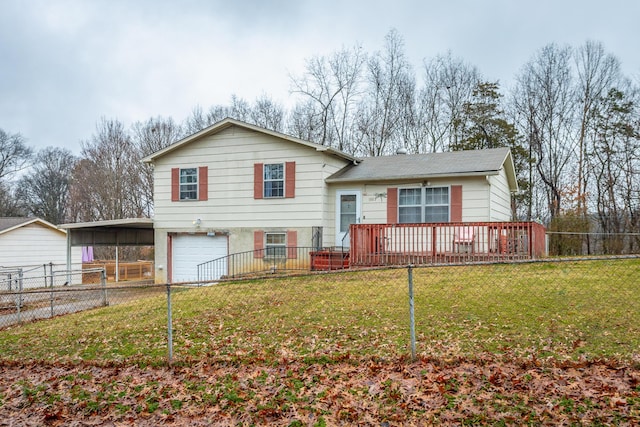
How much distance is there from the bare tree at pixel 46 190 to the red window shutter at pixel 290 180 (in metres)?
29.7

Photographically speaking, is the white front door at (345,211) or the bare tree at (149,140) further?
the bare tree at (149,140)

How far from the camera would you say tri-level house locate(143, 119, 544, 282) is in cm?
1269

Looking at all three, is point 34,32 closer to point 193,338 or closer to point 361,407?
point 193,338

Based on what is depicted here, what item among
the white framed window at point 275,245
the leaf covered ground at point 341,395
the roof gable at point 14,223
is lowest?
the leaf covered ground at point 341,395

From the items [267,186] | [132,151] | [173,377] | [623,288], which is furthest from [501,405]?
[132,151]

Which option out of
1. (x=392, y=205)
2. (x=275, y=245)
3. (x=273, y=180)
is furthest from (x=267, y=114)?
(x=392, y=205)

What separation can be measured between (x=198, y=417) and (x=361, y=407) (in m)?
1.61

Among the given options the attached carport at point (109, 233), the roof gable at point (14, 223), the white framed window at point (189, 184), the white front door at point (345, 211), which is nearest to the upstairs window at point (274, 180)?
the white front door at point (345, 211)

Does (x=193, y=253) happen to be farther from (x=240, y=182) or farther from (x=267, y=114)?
(x=267, y=114)

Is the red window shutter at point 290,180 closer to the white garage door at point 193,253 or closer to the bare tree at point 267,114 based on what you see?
the white garage door at point 193,253

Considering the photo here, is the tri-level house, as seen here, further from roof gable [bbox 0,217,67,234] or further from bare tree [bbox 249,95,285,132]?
bare tree [bbox 249,95,285,132]

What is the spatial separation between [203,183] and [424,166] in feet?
25.1

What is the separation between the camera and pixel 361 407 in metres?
4.39

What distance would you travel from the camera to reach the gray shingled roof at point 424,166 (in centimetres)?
1355
